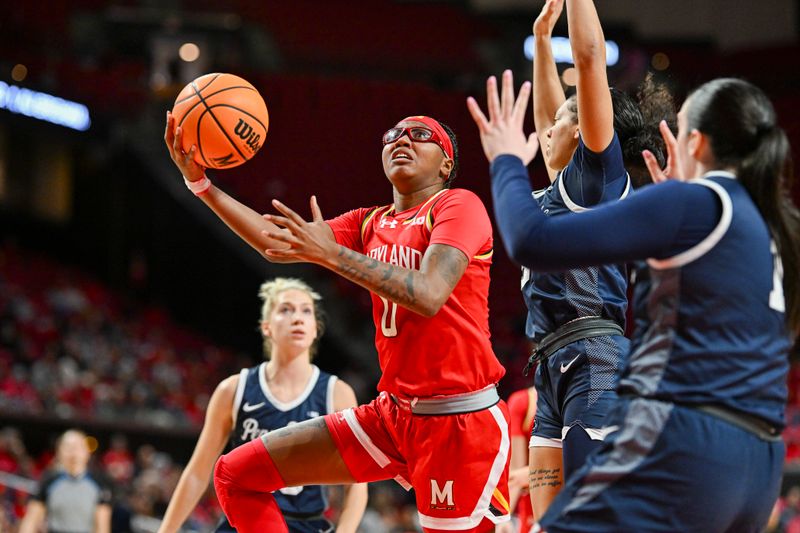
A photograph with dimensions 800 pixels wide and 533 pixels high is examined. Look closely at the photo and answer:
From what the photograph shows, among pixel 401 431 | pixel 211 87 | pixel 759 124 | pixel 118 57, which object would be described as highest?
pixel 118 57

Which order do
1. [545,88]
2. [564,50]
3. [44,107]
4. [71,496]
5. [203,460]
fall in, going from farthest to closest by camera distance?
[564,50], [44,107], [71,496], [203,460], [545,88]

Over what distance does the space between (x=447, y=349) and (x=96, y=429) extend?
1016cm

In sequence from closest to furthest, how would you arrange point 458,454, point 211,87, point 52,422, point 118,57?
point 458,454
point 211,87
point 52,422
point 118,57

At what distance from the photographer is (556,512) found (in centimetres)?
282

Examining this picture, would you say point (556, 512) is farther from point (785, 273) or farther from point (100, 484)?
point (100, 484)

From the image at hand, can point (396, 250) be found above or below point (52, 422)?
above

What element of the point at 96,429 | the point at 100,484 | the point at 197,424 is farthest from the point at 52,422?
the point at 100,484

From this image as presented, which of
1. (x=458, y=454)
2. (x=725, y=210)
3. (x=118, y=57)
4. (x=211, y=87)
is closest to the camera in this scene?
(x=725, y=210)

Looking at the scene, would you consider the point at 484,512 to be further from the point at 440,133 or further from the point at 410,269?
the point at 440,133

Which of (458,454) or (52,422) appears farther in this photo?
(52,422)

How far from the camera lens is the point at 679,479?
2.67m

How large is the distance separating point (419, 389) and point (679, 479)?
5.03ft

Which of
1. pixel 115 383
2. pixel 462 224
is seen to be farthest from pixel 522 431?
pixel 115 383

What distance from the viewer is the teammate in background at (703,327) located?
8.75ft
